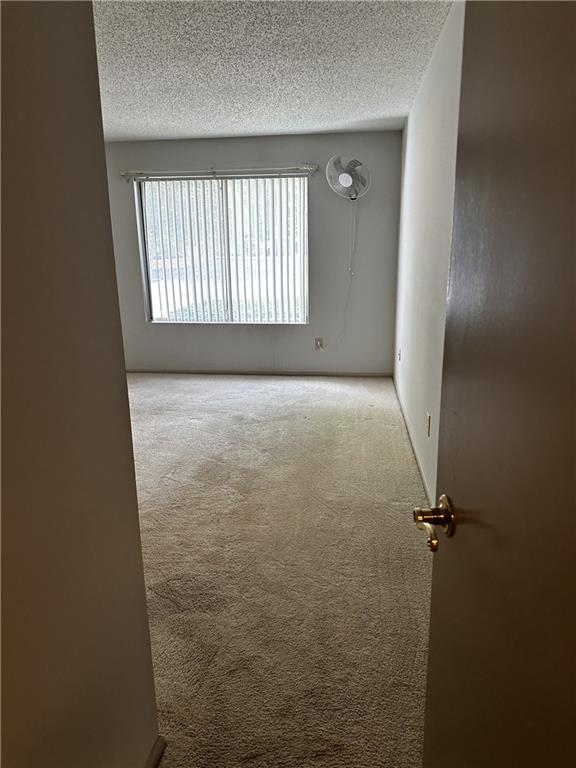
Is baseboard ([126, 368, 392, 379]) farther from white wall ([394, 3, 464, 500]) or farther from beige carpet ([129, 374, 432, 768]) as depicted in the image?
beige carpet ([129, 374, 432, 768])

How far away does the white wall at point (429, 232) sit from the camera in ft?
7.60

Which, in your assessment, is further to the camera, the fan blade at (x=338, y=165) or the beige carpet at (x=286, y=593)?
the fan blade at (x=338, y=165)

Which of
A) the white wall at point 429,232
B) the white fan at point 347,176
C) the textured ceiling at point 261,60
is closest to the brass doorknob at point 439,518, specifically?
the white wall at point 429,232

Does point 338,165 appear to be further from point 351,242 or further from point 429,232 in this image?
point 429,232

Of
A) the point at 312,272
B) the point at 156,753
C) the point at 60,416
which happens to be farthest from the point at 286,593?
the point at 312,272

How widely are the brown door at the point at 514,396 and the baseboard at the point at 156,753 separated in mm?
857

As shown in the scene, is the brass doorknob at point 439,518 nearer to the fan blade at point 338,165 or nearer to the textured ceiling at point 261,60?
the textured ceiling at point 261,60

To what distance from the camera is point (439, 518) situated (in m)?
0.89

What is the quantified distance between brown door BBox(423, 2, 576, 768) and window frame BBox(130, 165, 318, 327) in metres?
4.36

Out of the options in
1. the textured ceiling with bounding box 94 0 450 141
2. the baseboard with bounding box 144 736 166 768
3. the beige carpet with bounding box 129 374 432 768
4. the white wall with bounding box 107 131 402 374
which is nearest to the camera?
the baseboard with bounding box 144 736 166 768

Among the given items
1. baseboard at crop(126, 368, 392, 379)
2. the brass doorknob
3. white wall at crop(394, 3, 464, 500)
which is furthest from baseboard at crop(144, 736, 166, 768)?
baseboard at crop(126, 368, 392, 379)

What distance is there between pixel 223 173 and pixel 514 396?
16.5 ft

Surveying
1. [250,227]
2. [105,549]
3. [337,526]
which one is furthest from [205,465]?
[250,227]

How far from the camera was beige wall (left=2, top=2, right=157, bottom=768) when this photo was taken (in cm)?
76
